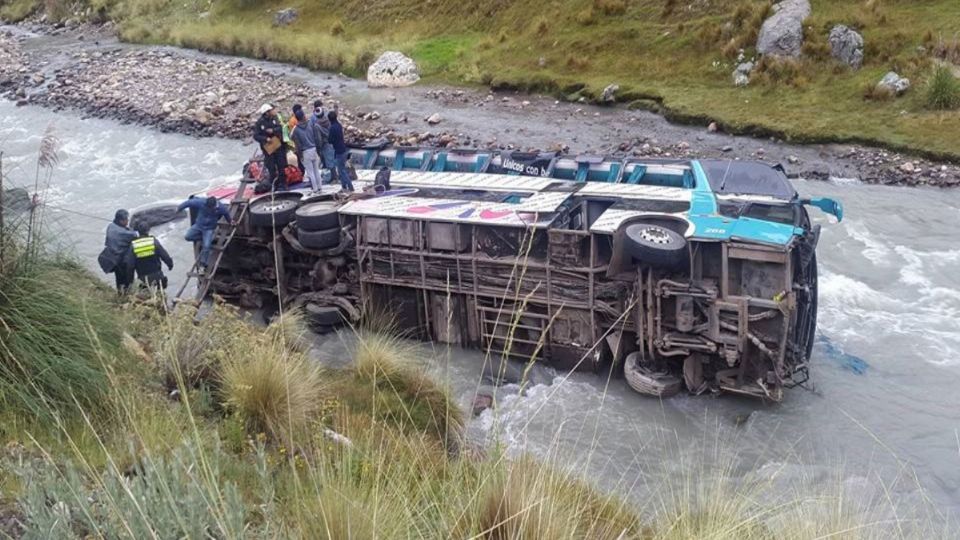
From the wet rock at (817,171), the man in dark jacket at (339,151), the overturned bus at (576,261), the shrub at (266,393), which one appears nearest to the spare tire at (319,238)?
the overturned bus at (576,261)

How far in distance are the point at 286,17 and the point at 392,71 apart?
1076cm

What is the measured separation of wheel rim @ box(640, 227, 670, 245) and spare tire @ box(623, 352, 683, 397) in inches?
66.6

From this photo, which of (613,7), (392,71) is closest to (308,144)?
(392,71)

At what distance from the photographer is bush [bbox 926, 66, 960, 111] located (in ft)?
72.0

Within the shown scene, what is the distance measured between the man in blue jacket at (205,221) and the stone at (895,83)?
18169mm

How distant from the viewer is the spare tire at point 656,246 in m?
11.0

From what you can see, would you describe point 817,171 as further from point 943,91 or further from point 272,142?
point 272,142

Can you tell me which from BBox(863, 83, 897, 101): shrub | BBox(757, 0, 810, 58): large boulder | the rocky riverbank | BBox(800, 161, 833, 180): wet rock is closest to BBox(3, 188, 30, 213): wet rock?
the rocky riverbank

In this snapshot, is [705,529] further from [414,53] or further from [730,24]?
[414,53]

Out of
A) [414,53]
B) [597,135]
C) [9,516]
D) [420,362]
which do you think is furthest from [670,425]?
[414,53]

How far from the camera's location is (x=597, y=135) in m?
23.9

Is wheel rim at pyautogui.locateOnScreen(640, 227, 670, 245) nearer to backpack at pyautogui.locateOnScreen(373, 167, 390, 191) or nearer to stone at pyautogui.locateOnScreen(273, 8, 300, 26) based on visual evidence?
backpack at pyautogui.locateOnScreen(373, 167, 390, 191)

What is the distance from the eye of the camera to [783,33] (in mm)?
25328

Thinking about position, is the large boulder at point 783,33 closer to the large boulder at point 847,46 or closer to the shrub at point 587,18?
the large boulder at point 847,46
